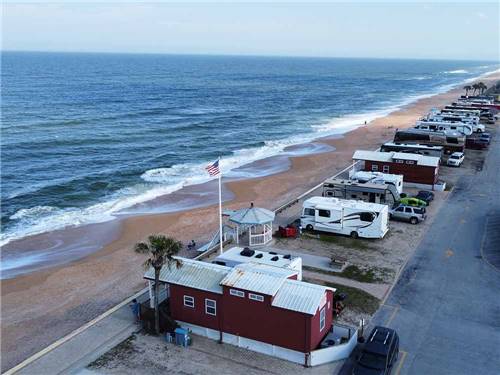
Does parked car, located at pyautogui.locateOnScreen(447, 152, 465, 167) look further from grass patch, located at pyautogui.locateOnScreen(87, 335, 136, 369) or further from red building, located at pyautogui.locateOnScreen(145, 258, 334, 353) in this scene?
grass patch, located at pyautogui.locateOnScreen(87, 335, 136, 369)

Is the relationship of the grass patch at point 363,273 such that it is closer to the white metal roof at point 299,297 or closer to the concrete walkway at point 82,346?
the white metal roof at point 299,297

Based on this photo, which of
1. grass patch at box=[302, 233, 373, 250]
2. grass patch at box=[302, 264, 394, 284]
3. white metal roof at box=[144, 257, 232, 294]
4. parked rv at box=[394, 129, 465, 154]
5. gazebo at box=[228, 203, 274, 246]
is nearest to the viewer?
white metal roof at box=[144, 257, 232, 294]

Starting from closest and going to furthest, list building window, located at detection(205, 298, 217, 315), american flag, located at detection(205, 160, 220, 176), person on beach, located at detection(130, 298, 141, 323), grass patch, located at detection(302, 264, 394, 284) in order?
building window, located at detection(205, 298, 217, 315)
person on beach, located at detection(130, 298, 141, 323)
grass patch, located at detection(302, 264, 394, 284)
american flag, located at detection(205, 160, 220, 176)

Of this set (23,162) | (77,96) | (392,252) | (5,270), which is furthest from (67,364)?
(77,96)

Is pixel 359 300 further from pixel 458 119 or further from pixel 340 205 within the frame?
pixel 458 119

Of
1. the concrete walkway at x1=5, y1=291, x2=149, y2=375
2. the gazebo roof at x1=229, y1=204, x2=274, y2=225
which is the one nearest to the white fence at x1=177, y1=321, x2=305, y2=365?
the concrete walkway at x1=5, y1=291, x2=149, y2=375

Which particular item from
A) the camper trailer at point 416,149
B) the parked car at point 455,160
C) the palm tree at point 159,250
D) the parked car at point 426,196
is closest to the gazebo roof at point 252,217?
the palm tree at point 159,250

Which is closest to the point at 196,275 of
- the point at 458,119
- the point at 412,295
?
the point at 412,295
